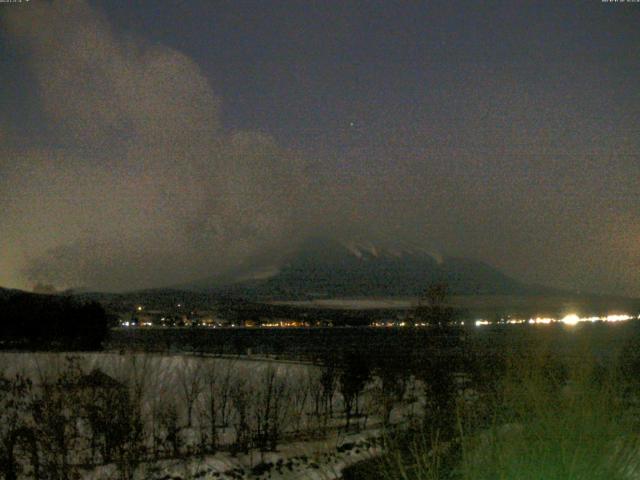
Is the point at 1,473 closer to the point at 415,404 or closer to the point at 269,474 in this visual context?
the point at 269,474

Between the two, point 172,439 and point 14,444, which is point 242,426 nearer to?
point 172,439

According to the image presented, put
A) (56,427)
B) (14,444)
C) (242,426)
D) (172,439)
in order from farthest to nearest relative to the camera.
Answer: (242,426) < (172,439) < (14,444) < (56,427)

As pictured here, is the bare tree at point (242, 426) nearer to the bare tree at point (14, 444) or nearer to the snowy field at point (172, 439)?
the snowy field at point (172, 439)

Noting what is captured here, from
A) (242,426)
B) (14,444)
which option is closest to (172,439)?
(242,426)

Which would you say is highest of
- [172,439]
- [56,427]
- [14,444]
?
[56,427]

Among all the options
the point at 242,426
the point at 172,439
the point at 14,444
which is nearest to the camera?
the point at 14,444

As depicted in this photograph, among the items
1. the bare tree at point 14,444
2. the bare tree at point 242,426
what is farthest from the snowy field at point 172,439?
the bare tree at point 14,444

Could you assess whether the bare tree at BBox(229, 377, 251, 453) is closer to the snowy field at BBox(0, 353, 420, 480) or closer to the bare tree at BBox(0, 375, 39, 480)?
the snowy field at BBox(0, 353, 420, 480)

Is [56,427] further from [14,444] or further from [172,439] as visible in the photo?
[172,439]

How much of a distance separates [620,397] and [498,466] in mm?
3351

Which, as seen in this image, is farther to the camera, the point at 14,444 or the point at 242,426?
the point at 242,426

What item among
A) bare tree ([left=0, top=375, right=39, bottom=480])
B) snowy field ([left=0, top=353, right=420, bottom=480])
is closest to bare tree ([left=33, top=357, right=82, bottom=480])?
snowy field ([left=0, top=353, right=420, bottom=480])

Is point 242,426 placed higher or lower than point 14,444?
lower

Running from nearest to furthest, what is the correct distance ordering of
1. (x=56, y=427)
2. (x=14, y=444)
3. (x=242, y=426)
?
(x=56, y=427) < (x=14, y=444) < (x=242, y=426)
